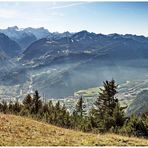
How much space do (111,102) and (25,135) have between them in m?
45.9

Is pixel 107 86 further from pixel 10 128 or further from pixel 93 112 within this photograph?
pixel 10 128

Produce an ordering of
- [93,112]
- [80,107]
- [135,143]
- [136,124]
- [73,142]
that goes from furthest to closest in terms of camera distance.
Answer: [80,107] → [93,112] → [136,124] → [135,143] → [73,142]

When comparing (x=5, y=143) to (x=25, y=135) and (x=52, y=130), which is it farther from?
(x=52, y=130)

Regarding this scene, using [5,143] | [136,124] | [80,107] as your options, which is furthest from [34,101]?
[5,143]

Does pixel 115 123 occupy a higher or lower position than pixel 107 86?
lower

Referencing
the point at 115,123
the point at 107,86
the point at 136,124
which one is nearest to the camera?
the point at 136,124

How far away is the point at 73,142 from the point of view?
11.8 meters

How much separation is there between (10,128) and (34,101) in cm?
5619

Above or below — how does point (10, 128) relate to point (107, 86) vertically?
below

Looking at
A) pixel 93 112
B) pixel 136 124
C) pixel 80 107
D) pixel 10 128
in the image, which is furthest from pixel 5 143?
pixel 80 107

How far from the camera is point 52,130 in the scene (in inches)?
592

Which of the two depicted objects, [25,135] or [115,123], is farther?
[115,123]

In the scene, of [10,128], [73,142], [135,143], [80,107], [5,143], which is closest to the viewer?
[5,143]

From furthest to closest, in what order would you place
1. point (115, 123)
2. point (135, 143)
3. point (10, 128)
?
point (115, 123) → point (10, 128) → point (135, 143)
